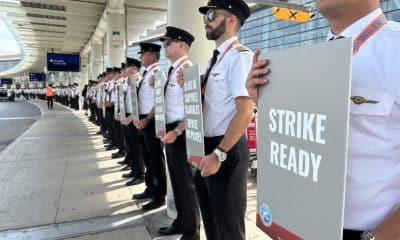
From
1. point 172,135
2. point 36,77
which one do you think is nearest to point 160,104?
point 172,135

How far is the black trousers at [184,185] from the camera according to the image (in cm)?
316

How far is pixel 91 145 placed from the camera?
9109 millimetres

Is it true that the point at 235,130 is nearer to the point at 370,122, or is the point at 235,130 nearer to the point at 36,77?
the point at 370,122

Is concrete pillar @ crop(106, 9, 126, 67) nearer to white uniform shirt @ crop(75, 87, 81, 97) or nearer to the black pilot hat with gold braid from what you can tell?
Result: the black pilot hat with gold braid

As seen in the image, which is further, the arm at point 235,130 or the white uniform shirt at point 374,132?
the arm at point 235,130

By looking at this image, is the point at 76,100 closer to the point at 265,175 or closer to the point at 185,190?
the point at 185,190

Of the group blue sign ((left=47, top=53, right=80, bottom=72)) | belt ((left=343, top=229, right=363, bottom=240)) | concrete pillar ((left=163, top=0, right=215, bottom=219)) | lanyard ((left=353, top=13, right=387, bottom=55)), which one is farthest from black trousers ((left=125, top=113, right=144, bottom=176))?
blue sign ((left=47, top=53, right=80, bottom=72))

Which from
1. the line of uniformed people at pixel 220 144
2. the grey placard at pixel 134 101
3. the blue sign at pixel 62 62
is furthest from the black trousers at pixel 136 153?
the blue sign at pixel 62 62

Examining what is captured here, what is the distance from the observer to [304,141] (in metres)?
1.14

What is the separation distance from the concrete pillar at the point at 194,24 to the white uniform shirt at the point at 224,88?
141cm

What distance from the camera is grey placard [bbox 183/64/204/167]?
2.27m

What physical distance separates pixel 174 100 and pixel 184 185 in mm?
818

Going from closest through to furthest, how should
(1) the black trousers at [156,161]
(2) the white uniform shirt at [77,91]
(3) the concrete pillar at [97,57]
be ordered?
1. (1) the black trousers at [156,161]
2. (3) the concrete pillar at [97,57]
3. (2) the white uniform shirt at [77,91]

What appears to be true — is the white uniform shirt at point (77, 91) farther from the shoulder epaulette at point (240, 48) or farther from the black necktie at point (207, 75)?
the shoulder epaulette at point (240, 48)
